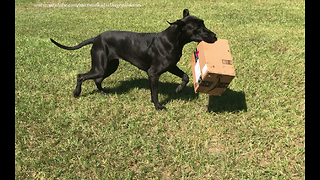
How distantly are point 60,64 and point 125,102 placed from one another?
123 inches

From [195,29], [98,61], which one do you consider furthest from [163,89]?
[195,29]

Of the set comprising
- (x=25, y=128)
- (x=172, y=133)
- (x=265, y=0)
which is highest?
(x=265, y=0)

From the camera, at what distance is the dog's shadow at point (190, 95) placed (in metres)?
4.59

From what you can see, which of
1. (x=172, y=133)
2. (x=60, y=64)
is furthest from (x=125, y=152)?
(x=60, y=64)

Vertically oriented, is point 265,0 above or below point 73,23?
above

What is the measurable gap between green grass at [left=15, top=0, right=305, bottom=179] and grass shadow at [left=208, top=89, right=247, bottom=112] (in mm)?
20

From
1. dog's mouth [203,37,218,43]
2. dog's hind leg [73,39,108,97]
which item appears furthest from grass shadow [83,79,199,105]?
dog's mouth [203,37,218,43]

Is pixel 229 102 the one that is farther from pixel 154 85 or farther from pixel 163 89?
pixel 154 85

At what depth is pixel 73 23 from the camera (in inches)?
479

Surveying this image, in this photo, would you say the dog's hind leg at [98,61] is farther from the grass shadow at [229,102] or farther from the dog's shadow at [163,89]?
the grass shadow at [229,102]

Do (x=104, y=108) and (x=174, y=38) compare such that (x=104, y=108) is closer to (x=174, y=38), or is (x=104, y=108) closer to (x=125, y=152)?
(x=125, y=152)

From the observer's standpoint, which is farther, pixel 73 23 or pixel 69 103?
pixel 73 23

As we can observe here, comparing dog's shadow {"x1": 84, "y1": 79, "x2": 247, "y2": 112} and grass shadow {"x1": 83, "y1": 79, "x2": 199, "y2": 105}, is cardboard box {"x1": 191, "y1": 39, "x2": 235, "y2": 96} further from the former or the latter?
grass shadow {"x1": 83, "y1": 79, "x2": 199, "y2": 105}

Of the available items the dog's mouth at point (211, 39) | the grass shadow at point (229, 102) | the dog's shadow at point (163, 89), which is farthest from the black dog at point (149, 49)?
the grass shadow at point (229, 102)
